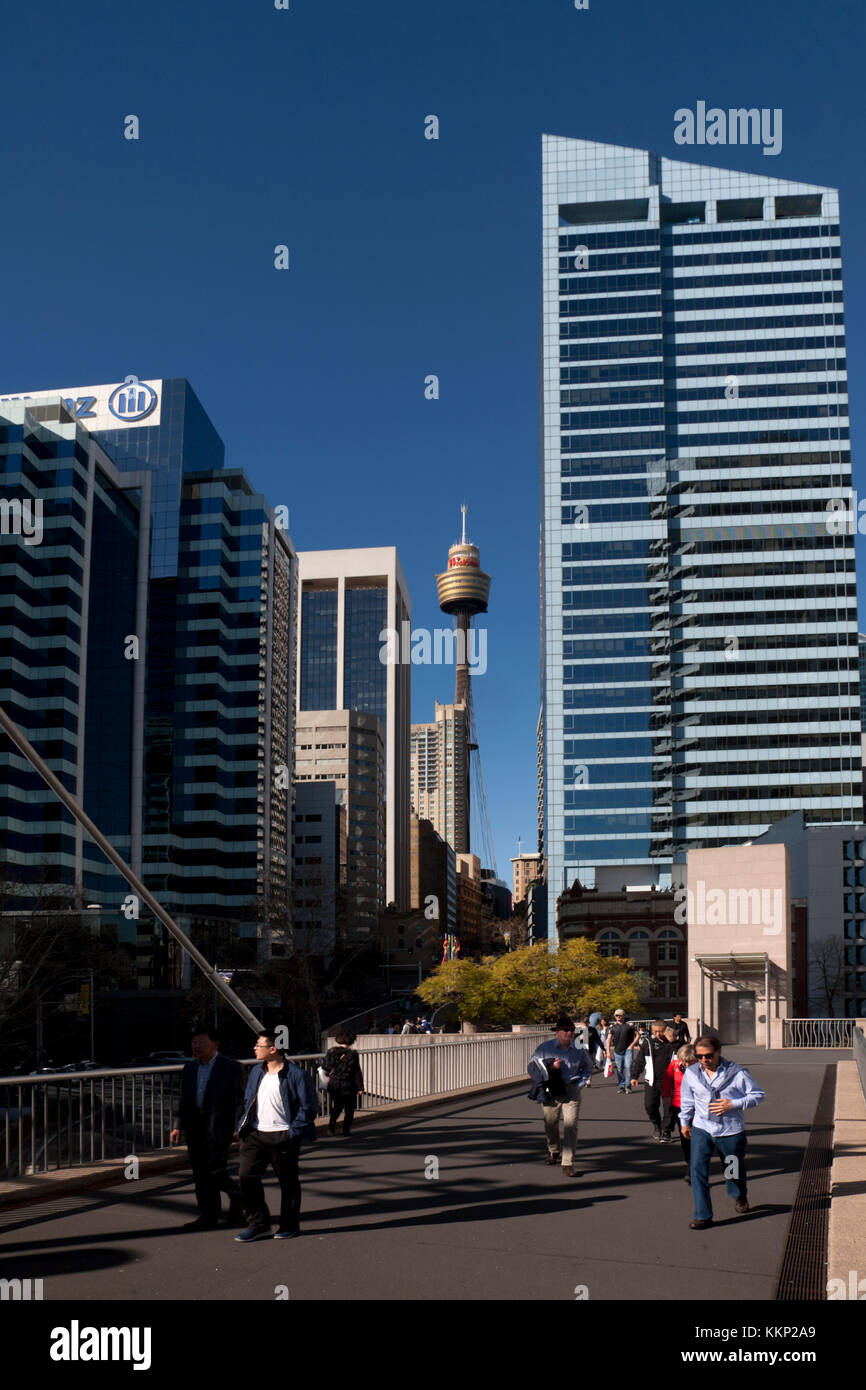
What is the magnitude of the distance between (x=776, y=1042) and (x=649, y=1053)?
106 ft

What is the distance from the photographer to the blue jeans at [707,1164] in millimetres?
9469

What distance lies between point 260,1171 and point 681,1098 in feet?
11.1

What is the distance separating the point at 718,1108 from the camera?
9812 mm

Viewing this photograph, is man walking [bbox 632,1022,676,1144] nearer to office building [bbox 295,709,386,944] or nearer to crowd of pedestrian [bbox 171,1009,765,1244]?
crowd of pedestrian [bbox 171,1009,765,1244]

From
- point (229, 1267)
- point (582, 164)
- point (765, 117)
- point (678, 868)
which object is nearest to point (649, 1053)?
point (229, 1267)

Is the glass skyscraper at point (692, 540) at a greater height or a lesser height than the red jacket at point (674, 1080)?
greater

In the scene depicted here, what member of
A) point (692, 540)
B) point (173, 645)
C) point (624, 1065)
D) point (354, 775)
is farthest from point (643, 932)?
point (354, 775)

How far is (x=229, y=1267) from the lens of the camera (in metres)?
7.98

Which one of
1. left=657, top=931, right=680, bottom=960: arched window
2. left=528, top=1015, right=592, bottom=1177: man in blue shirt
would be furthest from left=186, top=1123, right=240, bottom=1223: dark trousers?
left=657, top=931, right=680, bottom=960: arched window

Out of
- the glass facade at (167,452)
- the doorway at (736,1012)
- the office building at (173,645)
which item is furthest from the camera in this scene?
the glass facade at (167,452)

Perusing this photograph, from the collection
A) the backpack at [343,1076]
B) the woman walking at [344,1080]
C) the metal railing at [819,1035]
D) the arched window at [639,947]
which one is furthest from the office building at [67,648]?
the backpack at [343,1076]

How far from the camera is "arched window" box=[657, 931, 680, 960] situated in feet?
348

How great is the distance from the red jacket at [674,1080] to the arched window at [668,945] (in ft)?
310

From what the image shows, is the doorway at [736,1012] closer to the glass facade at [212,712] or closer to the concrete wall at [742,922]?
the concrete wall at [742,922]
